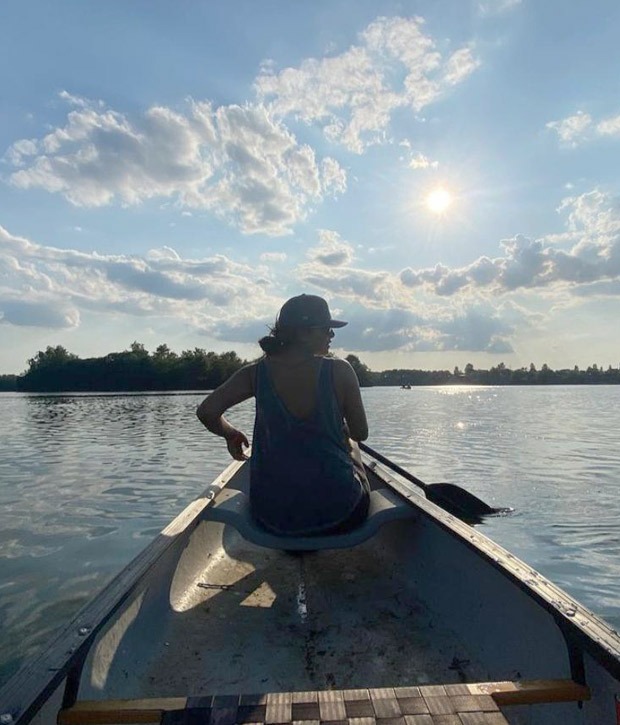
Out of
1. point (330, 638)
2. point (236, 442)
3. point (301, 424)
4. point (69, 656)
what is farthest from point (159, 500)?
point (69, 656)

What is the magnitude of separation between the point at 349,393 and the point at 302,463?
618 mm

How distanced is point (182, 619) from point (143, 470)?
1034 centimetres

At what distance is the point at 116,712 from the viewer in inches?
76.0

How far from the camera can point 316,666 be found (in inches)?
124

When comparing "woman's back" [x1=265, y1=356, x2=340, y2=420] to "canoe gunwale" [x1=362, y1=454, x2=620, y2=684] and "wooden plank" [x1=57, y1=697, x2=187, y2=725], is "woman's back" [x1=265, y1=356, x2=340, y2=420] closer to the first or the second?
"canoe gunwale" [x1=362, y1=454, x2=620, y2=684]

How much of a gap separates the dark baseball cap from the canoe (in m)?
1.60

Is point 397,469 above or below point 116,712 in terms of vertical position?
above

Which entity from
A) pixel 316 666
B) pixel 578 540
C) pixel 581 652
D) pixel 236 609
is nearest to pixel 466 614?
pixel 316 666

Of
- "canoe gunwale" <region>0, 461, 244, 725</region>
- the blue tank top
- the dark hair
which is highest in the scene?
the dark hair

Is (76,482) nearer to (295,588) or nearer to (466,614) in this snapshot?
(295,588)

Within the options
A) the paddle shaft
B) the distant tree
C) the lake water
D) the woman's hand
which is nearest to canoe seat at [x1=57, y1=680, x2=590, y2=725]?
the woman's hand

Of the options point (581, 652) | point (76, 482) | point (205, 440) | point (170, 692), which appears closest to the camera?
point (581, 652)

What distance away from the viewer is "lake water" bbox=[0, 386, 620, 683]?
5684mm

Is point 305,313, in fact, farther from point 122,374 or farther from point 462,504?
point 122,374
